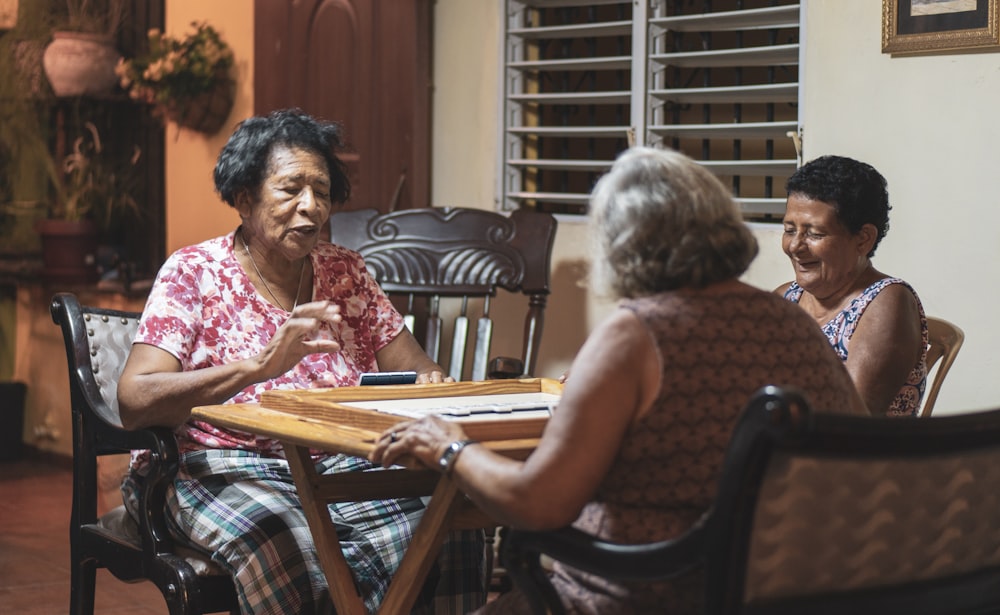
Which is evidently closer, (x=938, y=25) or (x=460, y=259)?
(x=938, y=25)

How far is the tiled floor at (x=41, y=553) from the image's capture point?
13.7ft

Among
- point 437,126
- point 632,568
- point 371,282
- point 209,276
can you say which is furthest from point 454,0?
point 632,568

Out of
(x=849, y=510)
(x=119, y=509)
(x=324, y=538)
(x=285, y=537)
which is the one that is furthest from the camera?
(x=119, y=509)

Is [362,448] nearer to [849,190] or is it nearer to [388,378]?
[388,378]

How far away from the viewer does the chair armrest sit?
5.46ft

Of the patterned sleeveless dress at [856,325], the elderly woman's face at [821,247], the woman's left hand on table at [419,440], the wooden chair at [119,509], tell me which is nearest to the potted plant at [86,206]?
the wooden chair at [119,509]

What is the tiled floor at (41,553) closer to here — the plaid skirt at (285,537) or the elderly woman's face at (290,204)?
the plaid skirt at (285,537)

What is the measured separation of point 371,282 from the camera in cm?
329

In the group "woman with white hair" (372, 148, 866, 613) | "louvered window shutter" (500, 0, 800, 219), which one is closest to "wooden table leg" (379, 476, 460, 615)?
"woman with white hair" (372, 148, 866, 613)

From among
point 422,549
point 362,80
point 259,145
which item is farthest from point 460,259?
point 422,549

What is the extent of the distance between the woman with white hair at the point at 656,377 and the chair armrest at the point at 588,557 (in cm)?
3

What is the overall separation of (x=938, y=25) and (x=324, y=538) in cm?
211

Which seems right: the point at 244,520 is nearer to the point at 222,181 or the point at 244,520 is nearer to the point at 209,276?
the point at 209,276

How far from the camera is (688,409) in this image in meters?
1.77
